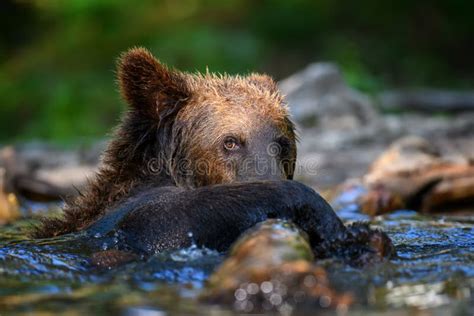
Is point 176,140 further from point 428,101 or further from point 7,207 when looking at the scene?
point 428,101

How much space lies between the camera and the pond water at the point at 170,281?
3.84 meters

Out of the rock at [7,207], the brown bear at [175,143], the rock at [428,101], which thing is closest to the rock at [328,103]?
the rock at [428,101]

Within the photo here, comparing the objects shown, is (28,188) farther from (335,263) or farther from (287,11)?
(287,11)

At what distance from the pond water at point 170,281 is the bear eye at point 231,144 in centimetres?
131

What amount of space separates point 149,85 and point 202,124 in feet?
1.57

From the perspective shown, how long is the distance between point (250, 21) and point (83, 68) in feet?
13.8

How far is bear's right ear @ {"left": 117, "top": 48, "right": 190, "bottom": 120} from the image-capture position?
6.32 m

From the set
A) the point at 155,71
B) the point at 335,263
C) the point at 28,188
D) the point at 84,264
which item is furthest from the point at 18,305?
the point at 28,188

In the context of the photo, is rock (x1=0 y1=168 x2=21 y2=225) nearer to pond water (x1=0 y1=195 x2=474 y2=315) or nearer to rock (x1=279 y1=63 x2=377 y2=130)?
pond water (x1=0 y1=195 x2=474 y2=315)

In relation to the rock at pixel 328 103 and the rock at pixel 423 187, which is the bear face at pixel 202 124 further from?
the rock at pixel 328 103

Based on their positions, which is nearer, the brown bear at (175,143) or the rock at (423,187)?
Answer: the brown bear at (175,143)

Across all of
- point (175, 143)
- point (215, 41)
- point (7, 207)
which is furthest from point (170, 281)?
point (215, 41)

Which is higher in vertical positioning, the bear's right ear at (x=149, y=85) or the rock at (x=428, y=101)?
the rock at (x=428, y=101)

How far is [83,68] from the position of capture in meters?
20.6
